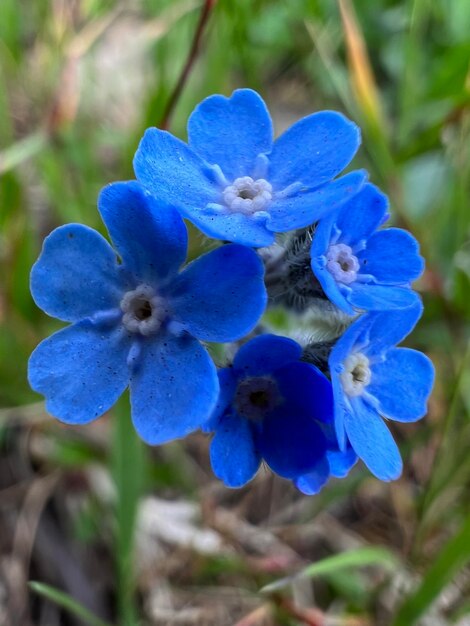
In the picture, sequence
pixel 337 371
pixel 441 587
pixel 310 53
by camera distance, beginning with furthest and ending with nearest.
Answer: pixel 310 53 → pixel 441 587 → pixel 337 371

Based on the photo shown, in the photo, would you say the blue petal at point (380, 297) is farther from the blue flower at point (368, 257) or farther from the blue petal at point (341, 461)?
the blue petal at point (341, 461)

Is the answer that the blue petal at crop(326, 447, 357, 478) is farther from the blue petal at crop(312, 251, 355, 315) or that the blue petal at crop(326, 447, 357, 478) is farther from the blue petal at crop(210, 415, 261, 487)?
the blue petal at crop(312, 251, 355, 315)

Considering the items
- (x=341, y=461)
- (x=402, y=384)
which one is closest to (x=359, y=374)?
(x=402, y=384)

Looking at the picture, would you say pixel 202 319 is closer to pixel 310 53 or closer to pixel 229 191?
pixel 229 191

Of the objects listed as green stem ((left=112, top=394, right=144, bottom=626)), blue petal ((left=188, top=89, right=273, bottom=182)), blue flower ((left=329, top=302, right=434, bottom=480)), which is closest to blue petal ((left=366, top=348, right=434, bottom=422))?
blue flower ((left=329, top=302, right=434, bottom=480))

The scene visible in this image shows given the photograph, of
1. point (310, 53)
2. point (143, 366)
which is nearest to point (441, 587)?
point (143, 366)

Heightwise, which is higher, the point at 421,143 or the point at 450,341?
the point at 421,143
